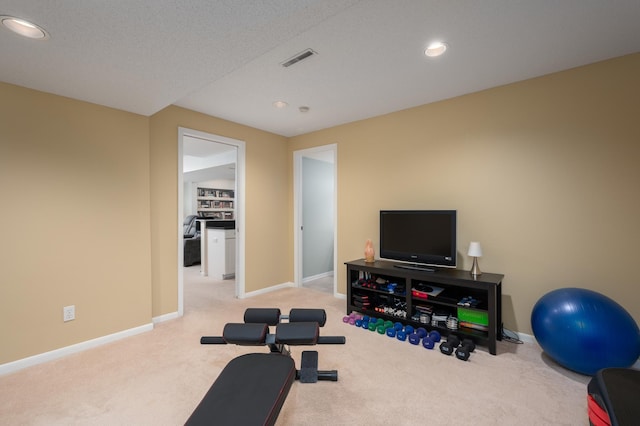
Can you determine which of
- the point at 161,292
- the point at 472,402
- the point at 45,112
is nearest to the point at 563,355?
the point at 472,402

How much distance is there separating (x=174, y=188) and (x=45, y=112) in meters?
1.25

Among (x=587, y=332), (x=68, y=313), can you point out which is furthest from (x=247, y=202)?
(x=587, y=332)

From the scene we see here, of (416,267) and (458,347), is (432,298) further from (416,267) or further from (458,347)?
(458,347)

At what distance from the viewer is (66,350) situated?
247 cm

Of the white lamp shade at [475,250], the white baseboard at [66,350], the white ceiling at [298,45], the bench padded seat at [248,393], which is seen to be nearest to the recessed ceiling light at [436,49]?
the white ceiling at [298,45]

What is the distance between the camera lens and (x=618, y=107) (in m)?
2.27

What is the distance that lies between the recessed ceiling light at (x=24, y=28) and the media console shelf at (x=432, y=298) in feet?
10.0

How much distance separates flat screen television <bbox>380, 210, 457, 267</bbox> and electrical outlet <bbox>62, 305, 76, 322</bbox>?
3.08 meters

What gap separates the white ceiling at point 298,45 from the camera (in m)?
1.50

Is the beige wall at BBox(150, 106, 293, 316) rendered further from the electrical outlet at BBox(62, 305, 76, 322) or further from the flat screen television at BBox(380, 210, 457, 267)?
the flat screen television at BBox(380, 210, 457, 267)

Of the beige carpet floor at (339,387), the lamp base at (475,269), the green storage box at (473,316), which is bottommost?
the beige carpet floor at (339,387)

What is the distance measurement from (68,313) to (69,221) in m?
0.81

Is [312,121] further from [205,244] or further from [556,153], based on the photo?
[205,244]

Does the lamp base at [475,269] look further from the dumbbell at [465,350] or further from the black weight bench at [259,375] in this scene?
the black weight bench at [259,375]
